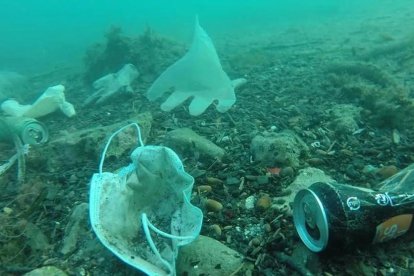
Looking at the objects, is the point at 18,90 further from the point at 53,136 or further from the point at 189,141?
the point at 189,141

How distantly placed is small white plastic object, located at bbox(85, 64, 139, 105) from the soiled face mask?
13.4 ft

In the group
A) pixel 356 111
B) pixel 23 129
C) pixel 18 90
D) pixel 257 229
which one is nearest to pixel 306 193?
pixel 257 229

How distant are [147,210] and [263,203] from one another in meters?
0.99

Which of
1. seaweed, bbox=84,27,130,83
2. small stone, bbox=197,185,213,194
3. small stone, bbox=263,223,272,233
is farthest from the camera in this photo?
seaweed, bbox=84,27,130,83

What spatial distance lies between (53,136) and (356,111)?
173 inches

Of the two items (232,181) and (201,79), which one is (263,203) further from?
(201,79)

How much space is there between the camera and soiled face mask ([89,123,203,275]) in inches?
95.0

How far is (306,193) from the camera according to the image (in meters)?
2.43

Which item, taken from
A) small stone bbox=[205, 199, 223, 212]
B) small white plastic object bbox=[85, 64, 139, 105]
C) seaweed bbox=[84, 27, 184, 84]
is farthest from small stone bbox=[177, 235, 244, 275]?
seaweed bbox=[84, 27, 184, 84]

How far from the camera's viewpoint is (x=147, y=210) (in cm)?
287

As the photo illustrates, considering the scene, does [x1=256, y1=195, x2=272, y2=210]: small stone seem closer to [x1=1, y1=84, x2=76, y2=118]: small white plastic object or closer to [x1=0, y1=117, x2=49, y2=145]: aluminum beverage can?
[x1=0, y1=117, x2=49, y2=145]: aluminum beverage can

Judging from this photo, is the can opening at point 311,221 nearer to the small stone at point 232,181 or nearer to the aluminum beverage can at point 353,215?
the aluminum beverage can at point 353,215

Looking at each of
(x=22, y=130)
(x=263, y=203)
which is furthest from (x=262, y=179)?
(x=22, y=130)

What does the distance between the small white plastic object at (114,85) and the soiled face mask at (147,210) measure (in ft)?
13.4
